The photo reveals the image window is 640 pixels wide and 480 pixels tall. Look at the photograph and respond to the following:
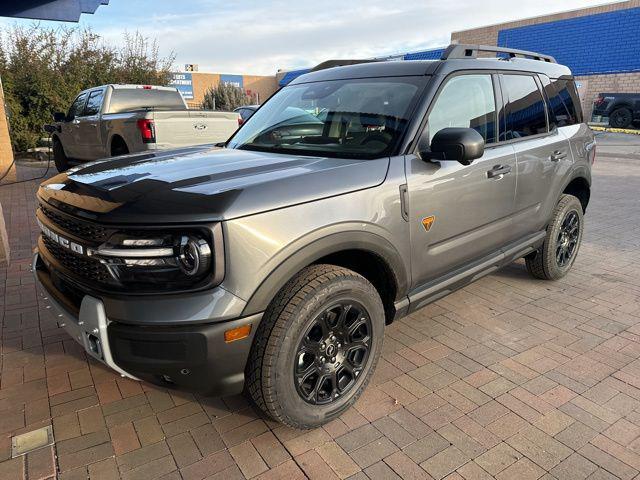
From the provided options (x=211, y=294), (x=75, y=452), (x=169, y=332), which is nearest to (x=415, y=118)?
(x=211, y=294)

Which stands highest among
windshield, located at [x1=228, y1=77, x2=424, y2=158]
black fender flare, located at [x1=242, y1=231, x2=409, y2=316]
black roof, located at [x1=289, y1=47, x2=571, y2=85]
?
black roof, located at [x1=289, y1=47, x2=571, y2=85]

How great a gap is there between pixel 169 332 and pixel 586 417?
227 centimetres

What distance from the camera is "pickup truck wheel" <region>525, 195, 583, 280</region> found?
13.8 feet

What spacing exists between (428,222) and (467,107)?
38.4 inches

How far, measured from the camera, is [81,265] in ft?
7.33

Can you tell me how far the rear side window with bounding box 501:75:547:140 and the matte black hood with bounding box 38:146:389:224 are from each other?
4.99 feet

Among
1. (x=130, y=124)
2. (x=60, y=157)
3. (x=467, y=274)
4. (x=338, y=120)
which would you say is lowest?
(x=467, y=274)

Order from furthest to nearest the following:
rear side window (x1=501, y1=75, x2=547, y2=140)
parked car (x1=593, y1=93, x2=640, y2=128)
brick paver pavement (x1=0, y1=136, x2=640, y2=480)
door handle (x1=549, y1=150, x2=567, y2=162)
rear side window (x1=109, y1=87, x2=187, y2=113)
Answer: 1. parked car (x1=593, y1=93, x2=640, y2=128)
2. rear side window (x1=109, y1=87, x2=187, y2=113)
3. door handle (x1=549, y1=150, x2=567, y2=162)
4. rear side window (x1=501, y1=75, x2=547, y2=140)
5. brick paver pavement (x1=0, y1=136, x2=640, y2=480)

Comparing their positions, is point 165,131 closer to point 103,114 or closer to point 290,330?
point 103,114

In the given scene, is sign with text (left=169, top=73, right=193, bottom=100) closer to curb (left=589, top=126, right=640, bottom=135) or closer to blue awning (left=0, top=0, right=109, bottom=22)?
blue awning (left=0, top=0, right=109, bottom=22)

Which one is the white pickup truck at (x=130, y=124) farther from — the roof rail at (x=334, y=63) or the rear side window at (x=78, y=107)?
the roof rail at (x=334, y=63)

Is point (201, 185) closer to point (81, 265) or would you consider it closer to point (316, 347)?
point (81, 265)

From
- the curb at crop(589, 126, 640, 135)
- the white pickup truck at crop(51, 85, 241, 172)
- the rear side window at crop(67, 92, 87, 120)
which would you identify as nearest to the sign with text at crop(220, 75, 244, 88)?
the curb at crop(589, 126, 640, 135)

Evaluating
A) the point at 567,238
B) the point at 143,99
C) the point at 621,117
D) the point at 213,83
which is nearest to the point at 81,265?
the point at 567,238
